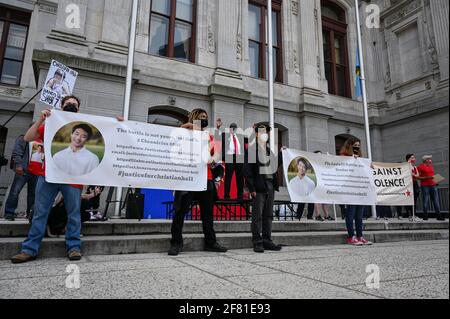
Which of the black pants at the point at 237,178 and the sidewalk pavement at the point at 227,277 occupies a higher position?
the black pants at the point at 237,178

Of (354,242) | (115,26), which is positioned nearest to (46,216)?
(354,242)

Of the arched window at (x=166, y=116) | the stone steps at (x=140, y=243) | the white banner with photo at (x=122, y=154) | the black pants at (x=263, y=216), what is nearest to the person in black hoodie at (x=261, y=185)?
the black pants at (x=263, y=216)

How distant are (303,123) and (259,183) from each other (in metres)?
9.07

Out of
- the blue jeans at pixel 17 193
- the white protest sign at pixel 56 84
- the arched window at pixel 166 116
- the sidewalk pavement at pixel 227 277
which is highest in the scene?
the arched window at pixel 166 116

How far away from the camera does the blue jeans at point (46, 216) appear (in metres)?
3.70

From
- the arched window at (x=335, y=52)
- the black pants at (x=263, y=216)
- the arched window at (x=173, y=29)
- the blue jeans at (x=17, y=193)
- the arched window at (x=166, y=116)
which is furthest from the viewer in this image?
the arched window at (x=335, y=52)

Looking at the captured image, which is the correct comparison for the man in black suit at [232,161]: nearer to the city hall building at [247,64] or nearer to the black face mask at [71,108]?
the city hall building at [247,64]

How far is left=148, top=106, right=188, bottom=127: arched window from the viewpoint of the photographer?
11.1m

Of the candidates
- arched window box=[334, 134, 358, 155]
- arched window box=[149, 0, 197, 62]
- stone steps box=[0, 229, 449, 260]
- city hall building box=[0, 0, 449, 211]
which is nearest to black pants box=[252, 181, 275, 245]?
stone steps box=[0, 229, 449, 260]

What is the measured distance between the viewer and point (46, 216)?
3844 mm

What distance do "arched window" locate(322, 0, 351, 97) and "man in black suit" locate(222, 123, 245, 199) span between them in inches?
354

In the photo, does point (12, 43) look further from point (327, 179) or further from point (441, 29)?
point (441, 29)

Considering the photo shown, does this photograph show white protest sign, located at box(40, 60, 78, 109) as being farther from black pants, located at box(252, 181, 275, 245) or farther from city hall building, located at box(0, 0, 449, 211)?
black pants, located at box(252, 181, 275, 245)
